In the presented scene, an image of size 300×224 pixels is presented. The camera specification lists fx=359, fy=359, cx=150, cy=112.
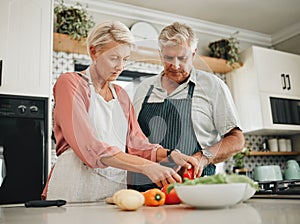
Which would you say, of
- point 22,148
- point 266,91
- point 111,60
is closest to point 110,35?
point 111,60

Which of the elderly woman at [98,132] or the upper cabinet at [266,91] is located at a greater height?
the upper cabinet at [266,91]

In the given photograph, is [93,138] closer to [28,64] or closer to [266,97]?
[28,64]

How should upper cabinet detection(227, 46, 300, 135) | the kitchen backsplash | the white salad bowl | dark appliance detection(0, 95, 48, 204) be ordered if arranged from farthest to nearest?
upper cabinet detection(227, 46, 300, 135) < dark appliance detection(0, 95, 48, 204) < the kitchen backsplash < the white salad bowl

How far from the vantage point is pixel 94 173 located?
110 centimetres

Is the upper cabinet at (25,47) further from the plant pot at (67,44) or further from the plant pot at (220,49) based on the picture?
the plant pot at (220,49)

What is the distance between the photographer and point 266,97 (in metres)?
3.16

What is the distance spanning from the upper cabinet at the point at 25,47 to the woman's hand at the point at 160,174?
4.41 feet

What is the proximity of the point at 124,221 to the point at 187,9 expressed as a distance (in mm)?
2831

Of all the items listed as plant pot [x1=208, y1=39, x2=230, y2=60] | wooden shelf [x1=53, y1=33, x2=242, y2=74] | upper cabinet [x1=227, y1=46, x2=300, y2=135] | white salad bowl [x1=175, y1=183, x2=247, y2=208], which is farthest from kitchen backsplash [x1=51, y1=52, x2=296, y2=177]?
white salad bowl [x1=175, y1=183, x2=247, y2=208]

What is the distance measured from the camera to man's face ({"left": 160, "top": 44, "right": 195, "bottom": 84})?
3.72ft

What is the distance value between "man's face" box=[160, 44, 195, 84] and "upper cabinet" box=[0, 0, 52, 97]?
1.19m

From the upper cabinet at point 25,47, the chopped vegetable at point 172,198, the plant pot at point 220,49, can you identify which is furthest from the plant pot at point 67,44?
the chopped vegetable at point 172,198

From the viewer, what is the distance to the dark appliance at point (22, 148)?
6.40 feet

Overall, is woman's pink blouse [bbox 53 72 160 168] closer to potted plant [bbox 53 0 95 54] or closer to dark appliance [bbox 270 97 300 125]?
potted plant [bbox 53 0 95 54]
